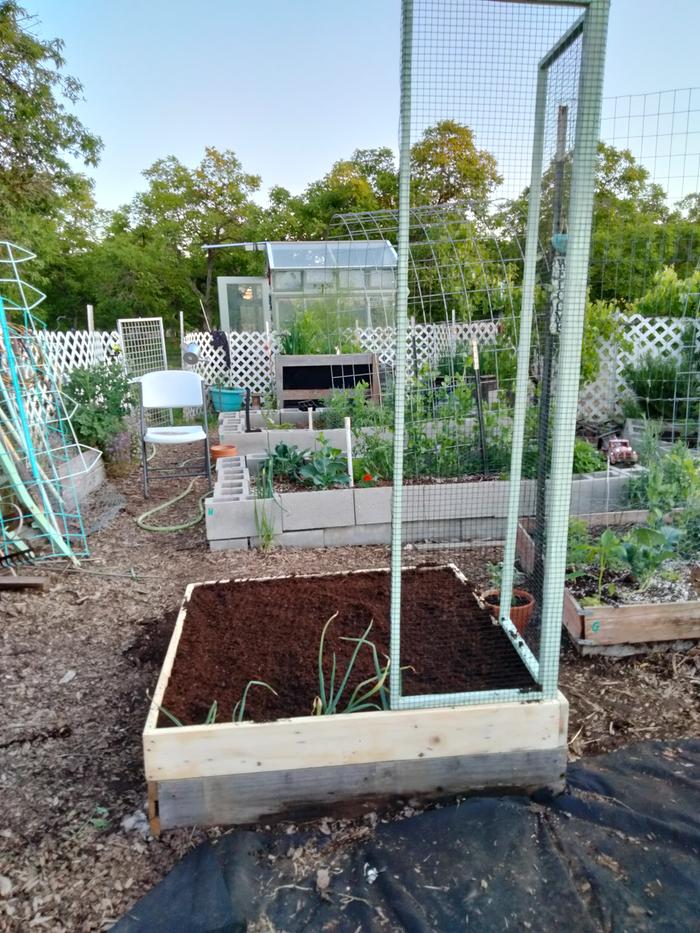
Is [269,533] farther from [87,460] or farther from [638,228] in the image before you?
[638,228]

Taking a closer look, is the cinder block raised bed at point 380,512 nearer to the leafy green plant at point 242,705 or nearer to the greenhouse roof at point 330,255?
the leafy green plant at point 242,705

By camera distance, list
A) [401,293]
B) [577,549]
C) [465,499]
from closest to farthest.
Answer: [401,293], [577,549], [465,499]

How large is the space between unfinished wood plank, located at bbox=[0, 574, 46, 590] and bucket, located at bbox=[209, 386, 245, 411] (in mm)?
4849

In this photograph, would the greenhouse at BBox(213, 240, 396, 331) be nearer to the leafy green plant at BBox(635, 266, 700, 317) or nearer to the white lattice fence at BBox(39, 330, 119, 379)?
the white lattice fence at BBox(39, 330, 119, 379)

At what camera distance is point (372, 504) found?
3814 millimetres

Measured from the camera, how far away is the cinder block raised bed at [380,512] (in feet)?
12.2

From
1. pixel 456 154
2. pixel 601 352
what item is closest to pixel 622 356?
pixel 601 352

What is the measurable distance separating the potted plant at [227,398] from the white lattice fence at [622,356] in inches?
162

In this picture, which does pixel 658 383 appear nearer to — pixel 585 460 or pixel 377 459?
pixel 585 460

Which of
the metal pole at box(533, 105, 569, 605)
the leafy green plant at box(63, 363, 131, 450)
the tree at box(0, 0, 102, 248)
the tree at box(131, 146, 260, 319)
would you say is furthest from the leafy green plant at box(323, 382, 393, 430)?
the tree at box(131, 146, 260, 319)

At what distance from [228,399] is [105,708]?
588 cm

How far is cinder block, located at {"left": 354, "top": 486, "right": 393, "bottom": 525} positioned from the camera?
3.79 meters

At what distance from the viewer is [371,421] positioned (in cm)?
518

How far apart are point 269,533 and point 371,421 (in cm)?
180
